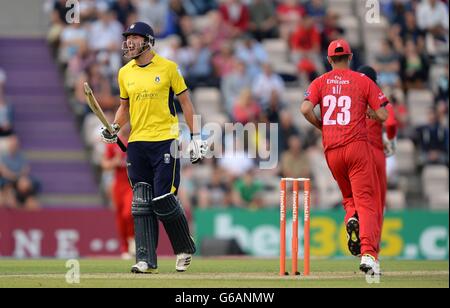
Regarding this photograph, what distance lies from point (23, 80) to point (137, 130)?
1243cm

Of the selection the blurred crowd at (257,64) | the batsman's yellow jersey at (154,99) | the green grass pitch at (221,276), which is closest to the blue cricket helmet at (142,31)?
the batsman's yellow jersey at (154,99)

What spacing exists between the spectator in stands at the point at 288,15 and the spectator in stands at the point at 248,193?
4364 mm

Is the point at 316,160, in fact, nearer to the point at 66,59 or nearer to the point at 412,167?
the point at 412,167

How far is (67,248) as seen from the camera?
2248 centimetres

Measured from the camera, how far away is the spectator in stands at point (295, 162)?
75.9 feet

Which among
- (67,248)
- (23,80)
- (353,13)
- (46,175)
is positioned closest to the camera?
(67,248)

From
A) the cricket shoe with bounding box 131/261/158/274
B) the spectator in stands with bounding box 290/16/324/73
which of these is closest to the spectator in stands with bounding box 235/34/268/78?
the spectator in stands with bounding box 290/16/324/73

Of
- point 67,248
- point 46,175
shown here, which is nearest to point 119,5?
point 46,175

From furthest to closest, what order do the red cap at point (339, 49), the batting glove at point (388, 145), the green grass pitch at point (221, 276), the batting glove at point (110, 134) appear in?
Result: the batting glove at point (388, 145) < the batting glove at point (110, 134) < the red cap at point (339, 49) < the green grass pitch at point (221, 276)

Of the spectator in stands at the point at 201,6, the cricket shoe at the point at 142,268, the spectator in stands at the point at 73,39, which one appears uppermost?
the spectator in stands at the point at 201,6

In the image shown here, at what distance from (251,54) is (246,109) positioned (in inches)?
71.8

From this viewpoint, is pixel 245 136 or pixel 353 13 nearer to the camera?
pixel 245 136

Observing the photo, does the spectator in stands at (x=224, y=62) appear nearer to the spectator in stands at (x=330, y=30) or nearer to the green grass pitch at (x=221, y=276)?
the spectator in stands at (x=330, y=30)

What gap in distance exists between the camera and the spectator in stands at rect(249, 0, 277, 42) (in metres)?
26.7
